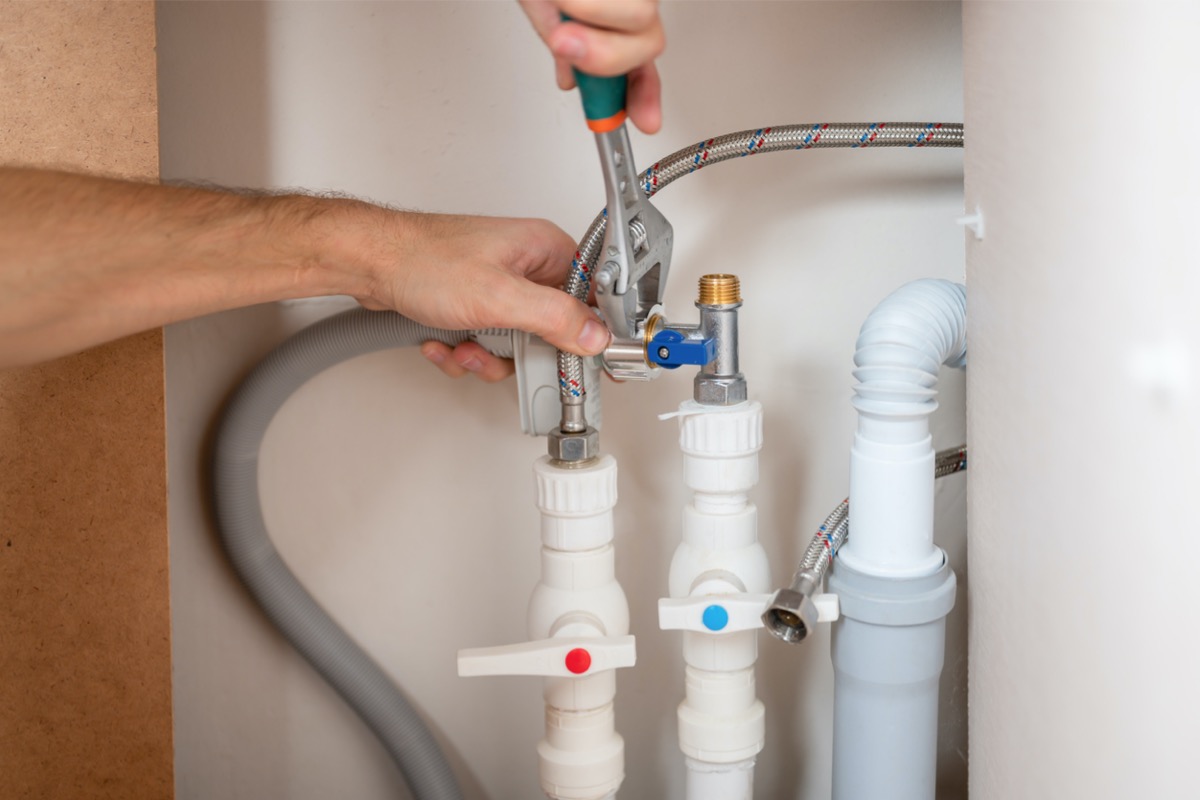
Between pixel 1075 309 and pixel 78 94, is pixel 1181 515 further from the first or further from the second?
pixel 78 94

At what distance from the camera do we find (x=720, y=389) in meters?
0.75

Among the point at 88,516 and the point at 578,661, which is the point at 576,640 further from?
the point at 88,516

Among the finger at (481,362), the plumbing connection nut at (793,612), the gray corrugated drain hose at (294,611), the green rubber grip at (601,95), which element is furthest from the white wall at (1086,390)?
the gray corrugated drain hose at (294,611)

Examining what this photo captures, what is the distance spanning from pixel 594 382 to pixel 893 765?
34 centimetres

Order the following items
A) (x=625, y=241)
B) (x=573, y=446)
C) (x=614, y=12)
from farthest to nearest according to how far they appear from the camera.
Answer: (x=573, y=446) → (x=625, y=241) → (x=614, y=12)

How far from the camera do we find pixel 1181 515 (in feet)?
1.41

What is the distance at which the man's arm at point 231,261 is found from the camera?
0.61 m

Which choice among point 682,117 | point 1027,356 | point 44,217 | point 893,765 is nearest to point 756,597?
point 893,765

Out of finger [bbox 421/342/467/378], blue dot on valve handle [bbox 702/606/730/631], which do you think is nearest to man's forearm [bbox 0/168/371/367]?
finger [bbox 421/342/467/378]

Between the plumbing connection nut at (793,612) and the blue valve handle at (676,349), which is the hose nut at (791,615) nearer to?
the plumbing connection nut at (793,612)

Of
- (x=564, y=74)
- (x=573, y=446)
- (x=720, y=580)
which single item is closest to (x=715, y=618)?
(x=720, y=580)

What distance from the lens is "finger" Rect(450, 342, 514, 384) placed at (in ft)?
2.81

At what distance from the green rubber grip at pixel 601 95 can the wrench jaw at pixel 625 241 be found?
1.0 inches

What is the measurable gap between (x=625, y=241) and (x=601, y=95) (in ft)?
0.38
